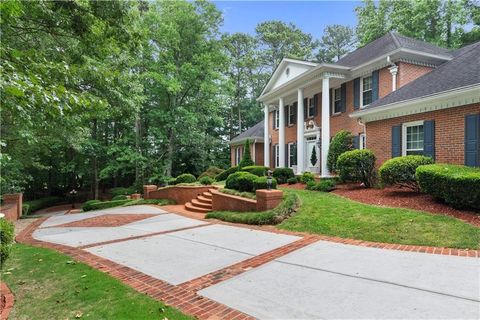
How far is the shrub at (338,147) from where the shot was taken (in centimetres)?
1414

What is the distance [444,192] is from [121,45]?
8539 mm

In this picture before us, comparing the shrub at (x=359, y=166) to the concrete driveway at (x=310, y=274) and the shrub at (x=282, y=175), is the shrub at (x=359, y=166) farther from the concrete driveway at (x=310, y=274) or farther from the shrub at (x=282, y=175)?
the concrete driveway at (x=310, y=274)

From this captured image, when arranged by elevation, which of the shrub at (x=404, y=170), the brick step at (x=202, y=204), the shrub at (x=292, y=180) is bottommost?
the brick step at (x=202, y=204)

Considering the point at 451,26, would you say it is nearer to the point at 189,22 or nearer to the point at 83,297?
the point at 189,22

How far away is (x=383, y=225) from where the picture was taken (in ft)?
21.6

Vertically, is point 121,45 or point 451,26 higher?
point 451,26

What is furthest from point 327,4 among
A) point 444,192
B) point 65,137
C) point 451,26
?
point 451,26

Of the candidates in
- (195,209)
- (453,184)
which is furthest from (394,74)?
(195,209)

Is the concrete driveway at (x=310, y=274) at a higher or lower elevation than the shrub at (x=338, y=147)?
lower

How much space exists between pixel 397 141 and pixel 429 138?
48.4 inches

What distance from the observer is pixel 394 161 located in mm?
9422

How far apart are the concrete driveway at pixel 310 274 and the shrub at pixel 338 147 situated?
8.10 metres

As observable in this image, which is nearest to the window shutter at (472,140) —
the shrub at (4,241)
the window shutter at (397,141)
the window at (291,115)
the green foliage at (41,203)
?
the window shutter at (397,141)

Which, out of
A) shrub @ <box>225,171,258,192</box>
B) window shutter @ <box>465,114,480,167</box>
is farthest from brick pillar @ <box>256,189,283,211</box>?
window shutter @ <box>465,114,480,167</box>
